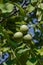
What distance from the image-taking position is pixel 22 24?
2.36 metres

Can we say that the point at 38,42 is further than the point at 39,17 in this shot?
Yes

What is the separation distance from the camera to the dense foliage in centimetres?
176

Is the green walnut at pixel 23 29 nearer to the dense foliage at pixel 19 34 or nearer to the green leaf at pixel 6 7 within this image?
the dense foliage at pixel 19 34

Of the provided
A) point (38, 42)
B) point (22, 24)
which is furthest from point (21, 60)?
point (38, 42)

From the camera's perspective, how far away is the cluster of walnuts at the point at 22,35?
2.10m

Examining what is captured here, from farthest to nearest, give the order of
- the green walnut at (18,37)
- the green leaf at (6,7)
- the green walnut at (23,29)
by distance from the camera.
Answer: the green walnut at (23,29)
the green walnut at (18,37)
the green leaf at (6,7)

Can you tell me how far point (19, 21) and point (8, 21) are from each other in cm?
10

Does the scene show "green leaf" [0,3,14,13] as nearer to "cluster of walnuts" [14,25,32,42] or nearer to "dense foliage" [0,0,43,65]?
"dense foliage" [0,0,43,65]

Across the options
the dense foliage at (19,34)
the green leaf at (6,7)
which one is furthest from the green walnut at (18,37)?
the green leaf at (6,7)

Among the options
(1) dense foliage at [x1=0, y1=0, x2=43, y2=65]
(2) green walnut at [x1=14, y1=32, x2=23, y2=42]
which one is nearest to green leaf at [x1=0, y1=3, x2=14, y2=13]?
(1) dense foliage at [x1=0, y1=0, x2=43, y2=65]

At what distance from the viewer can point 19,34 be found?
2.11m

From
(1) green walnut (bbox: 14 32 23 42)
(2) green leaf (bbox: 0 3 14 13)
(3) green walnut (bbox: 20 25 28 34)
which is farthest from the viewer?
(3) green walnut (bbox: 20 25 28 34)

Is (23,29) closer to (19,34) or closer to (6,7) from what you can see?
(19,34)

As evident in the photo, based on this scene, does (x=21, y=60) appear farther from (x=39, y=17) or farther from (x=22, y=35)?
(x=39, y=17)
